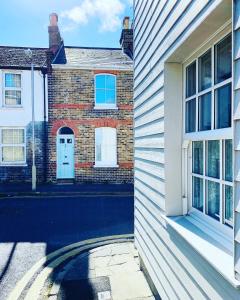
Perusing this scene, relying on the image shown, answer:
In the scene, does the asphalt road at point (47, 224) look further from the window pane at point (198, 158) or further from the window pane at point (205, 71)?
the window pane at point (205, 71)

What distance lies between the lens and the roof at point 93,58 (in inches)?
590

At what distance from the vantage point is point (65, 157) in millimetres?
15297

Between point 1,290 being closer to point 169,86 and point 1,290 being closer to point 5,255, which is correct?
point 5,255

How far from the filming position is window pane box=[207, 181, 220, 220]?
8.49ft

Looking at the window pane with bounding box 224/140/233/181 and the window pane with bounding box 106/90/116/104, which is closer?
the window pane with bounding box 224/140/233/181

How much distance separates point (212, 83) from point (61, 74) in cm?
1330

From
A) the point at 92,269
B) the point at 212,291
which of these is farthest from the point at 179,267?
the point at 92,269

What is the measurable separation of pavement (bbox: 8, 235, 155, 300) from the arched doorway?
9546 mm

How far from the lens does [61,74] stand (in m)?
14.9

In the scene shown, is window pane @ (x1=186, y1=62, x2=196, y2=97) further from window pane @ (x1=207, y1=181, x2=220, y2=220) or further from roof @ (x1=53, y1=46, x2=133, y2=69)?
roof @ (x1=53, y1=46, x2=133, y2=69)

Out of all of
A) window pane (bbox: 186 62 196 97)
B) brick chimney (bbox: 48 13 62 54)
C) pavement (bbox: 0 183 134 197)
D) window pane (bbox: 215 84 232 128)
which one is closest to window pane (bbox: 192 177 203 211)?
window pane (bbox: 215 84 232 128)

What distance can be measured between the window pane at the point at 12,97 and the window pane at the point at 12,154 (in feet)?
7.60

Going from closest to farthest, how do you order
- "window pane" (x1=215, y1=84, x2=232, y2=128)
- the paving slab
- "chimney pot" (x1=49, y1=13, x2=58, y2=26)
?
"window pane" (x1=215, y1=84, x2=232, y2=128) → the paving slab → "chimney pot" (x1=49, y1=13, x2=58, y2=26)

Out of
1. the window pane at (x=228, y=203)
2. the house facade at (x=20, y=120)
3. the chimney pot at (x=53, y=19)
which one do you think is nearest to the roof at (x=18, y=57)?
the house facade at (x=20, y=120)
